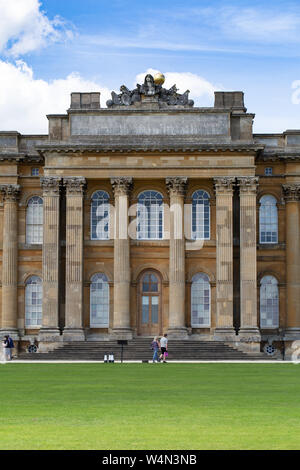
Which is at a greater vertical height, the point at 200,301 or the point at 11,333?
the point at 200,301

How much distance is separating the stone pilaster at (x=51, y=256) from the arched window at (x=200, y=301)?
292 inches

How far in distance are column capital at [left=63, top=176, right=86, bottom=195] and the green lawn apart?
73.3ft

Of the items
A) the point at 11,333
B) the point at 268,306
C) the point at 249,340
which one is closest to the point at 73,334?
the point at 11,333

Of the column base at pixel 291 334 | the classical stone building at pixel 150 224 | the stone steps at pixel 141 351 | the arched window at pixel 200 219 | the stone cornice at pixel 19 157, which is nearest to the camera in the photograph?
the stone steps at pixel 141 351

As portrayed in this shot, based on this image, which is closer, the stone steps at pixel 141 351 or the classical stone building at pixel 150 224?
the stone steps at pixel 141 351

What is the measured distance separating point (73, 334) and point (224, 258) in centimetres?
902

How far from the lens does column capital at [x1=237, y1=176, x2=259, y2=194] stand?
5284cm

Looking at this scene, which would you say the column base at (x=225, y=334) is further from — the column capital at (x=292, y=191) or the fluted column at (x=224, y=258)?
the column capital at (x=292, y=191)

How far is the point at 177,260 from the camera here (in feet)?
173

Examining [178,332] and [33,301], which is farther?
[33,301]

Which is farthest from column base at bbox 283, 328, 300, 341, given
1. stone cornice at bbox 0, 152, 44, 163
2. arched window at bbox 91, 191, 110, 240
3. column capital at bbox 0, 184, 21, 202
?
column capital at bbox 0, 184, 21, 202

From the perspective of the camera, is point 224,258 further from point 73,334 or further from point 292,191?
point 73,334

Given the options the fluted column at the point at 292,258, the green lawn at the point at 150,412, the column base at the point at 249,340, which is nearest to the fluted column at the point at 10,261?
the column base at the point at 249,340

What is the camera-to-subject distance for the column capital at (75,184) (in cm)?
5319
